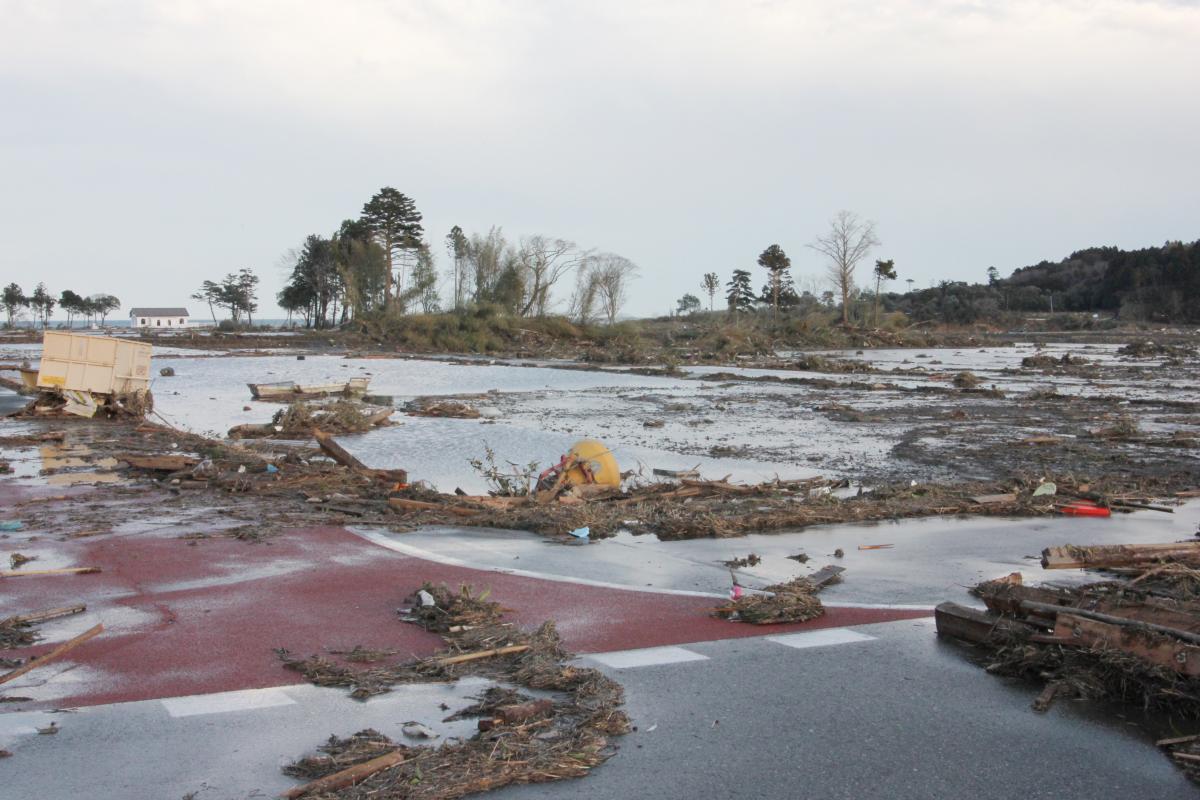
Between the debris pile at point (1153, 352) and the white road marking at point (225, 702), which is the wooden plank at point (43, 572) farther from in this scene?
the debris pile at point (1153, 352)

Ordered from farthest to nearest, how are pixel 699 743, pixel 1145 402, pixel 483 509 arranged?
1. pixel 1145 402
2. pixel 483 509
3. pixel 699 743

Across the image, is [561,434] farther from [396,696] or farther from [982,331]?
[982,331]

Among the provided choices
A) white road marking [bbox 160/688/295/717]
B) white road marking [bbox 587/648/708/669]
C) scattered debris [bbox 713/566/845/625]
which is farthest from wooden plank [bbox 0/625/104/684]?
scattered debris [bbox 713/566/845/625]

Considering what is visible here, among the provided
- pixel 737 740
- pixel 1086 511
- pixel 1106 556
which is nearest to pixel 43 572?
pixel 737 740

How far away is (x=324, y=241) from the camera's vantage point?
388ft

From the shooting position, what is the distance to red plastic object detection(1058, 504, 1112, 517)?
38.9ft

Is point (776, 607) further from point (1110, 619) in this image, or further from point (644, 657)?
point (1110, 619)

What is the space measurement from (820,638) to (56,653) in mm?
5066

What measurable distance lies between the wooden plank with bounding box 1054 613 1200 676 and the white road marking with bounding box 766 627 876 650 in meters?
1.32

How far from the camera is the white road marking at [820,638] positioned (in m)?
6.79

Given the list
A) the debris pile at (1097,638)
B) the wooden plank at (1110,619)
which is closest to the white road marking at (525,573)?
the debris pile at (1097,638)

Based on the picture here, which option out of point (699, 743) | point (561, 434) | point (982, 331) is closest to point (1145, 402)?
point (561, 434)

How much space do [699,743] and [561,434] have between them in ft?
59.2

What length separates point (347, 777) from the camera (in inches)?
178
